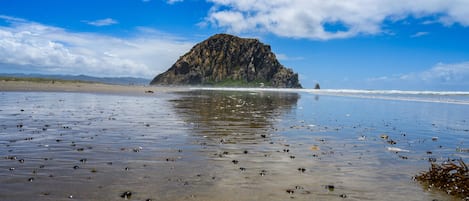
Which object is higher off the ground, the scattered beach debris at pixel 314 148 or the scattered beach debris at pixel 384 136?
the scattered beach debris at pixel 384 136

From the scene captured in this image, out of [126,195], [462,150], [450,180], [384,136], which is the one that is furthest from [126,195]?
[384,136]

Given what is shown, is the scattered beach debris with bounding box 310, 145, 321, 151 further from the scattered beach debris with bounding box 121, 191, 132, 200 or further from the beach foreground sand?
the beach foreground sand

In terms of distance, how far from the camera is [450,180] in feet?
35.0

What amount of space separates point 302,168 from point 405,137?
1075 cm

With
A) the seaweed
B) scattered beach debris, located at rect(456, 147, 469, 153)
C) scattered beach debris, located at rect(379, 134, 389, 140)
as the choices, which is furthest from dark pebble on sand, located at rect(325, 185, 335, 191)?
scattered beach debris, located at rect(379, 134, 389, 140)

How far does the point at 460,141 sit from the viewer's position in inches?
772

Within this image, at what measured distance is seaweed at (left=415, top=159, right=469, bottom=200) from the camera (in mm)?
10047

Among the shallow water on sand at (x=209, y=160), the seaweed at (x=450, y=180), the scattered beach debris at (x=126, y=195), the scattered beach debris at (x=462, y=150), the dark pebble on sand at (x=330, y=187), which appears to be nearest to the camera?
the scattered beach debris at (x=126, y=195)

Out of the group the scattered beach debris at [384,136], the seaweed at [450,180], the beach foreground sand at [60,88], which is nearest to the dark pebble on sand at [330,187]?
the seaweed at [450,180]

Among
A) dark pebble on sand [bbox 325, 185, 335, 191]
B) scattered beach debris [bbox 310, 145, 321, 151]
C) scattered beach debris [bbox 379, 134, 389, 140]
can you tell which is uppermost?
scattered beach debris [bbox 379, 134, 389, 140]

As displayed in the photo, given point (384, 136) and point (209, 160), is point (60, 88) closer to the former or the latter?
point (384, 136)

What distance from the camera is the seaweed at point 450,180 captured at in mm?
10047

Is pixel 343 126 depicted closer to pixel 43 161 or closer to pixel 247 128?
pixel 247 128

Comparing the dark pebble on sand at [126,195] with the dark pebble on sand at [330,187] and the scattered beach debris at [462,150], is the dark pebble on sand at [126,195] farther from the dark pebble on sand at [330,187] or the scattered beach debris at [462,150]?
the scattered beach debris at [462,150]
